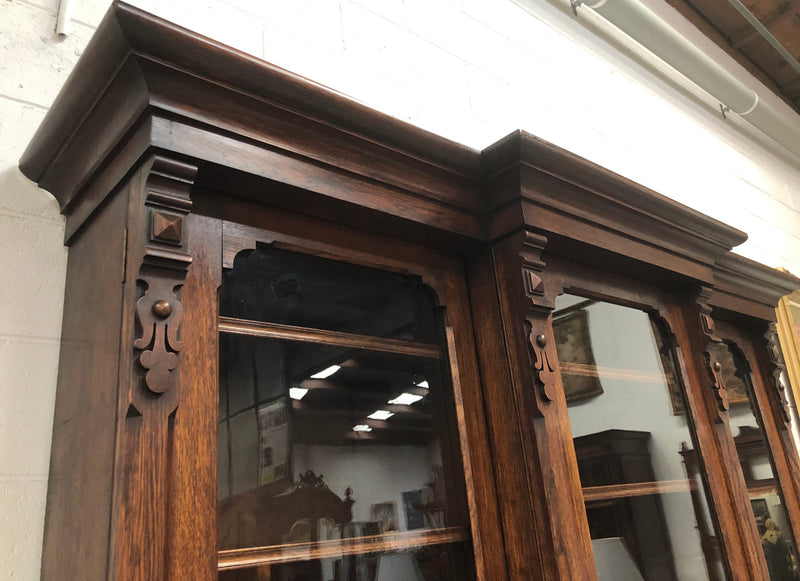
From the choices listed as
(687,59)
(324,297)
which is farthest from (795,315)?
(324,297)

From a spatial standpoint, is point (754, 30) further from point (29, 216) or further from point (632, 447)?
point (29, 216)

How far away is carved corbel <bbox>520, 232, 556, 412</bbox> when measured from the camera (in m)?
0.91

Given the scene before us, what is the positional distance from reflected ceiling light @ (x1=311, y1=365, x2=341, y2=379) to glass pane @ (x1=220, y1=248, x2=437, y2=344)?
0.05m

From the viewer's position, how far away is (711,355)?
127 cm

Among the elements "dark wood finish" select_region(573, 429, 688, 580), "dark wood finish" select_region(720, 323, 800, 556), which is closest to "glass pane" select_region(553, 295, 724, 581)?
"dark wood finish" select_region(573, 429, 688, 580)

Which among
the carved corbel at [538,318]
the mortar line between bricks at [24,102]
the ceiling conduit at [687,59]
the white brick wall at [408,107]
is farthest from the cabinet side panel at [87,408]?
the ceiling conduit at [687,59]

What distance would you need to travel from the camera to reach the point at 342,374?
828mm

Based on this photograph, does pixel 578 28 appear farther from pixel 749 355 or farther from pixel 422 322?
pixel 422 322

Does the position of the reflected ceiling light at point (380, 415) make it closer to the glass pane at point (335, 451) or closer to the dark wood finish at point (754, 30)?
the glass pane at point (335, 451)

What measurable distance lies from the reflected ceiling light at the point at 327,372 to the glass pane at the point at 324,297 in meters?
0.05

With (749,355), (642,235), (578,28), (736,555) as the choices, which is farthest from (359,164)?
→ (578,28)

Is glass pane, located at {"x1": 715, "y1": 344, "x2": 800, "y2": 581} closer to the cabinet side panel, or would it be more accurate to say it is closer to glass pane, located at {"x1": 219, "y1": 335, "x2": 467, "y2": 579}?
glass pane, located at {"x1": 219, "y1": 335, "x2": 467, "y2": 579}

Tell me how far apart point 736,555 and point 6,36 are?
4.58 feet

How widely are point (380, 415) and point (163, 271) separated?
343 mm
